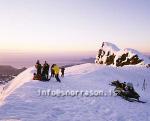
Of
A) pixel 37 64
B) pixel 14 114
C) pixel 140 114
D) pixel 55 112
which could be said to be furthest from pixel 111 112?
pixel 37 64

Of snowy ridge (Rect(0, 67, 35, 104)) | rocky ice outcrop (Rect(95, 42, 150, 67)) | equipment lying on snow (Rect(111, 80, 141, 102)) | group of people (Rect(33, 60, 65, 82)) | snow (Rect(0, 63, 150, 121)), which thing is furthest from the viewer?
rocky ice outcrop (Rect(95, 42, 150, 67))

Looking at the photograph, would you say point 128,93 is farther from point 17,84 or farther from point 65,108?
point 17,84

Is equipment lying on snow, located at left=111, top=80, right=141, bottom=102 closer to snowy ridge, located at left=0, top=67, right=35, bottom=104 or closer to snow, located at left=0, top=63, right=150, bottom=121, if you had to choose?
snow, located at left=0, top=63, right=150, bottom=121

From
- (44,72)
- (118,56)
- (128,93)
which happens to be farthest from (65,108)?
(118,56)

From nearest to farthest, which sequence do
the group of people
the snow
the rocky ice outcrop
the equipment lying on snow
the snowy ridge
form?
the snow
the equipment lying on snow
the snowy ridge
the group of people
the rocky ice outcrop

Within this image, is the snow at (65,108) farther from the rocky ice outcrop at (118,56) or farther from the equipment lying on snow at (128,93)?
the rocky ice outcrop at (118,56)

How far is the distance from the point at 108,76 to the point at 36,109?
2744 cm

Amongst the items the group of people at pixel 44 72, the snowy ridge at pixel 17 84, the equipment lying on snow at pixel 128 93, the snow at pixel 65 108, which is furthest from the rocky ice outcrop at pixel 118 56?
the snow at pixel 65 108

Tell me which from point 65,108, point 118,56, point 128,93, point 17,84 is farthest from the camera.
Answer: point 118,56

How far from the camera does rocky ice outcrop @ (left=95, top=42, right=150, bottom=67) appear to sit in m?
64.0

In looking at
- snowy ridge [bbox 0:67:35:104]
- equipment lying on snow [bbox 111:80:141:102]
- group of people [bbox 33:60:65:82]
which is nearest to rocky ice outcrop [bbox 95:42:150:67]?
snowy ridge [bbox 0:67:35:104]

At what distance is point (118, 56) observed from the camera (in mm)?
70438

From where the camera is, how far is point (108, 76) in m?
43.5

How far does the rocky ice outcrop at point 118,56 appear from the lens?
6397cm
